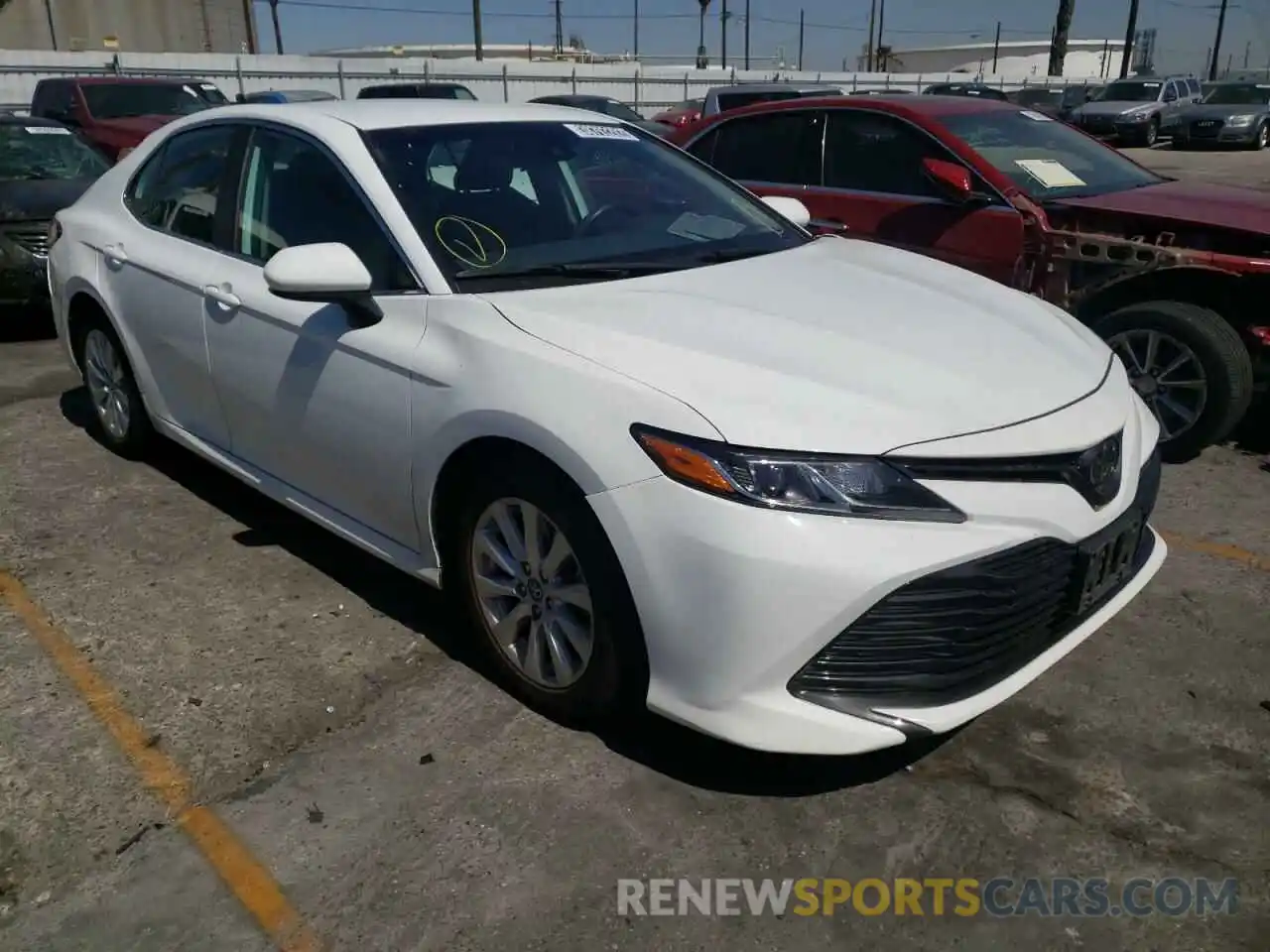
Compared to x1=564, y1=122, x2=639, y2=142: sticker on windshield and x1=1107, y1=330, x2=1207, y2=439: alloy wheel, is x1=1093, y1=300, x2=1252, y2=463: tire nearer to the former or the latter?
x1=1107, y1=330, x2=1207, y2=439: alloy wheel

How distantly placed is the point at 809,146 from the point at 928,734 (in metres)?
4.48

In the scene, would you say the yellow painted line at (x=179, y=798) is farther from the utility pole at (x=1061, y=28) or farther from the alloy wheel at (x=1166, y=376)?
the utility pole at (x=1061, y=28)

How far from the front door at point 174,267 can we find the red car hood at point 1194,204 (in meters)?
3.83

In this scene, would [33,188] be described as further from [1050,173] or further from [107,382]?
[1050,173]

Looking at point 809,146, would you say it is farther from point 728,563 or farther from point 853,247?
point 728,563

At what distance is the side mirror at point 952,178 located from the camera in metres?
5.30

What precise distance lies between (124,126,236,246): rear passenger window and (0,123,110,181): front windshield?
4.69 m

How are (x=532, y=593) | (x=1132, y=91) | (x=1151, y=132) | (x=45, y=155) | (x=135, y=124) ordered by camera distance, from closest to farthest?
(x=532, y=593) < (x=45, y=155) < (x=135, y=124) < (x=1151, y=132) < (x=1132, y=91)

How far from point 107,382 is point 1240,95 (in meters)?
31.2

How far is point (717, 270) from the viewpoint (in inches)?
129

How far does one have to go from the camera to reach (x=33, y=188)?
7.84 metres

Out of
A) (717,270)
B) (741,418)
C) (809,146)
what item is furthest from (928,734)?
(809,146)

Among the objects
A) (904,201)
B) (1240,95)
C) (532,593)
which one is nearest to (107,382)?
(532,593)

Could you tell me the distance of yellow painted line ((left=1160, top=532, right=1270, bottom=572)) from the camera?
3.96 meters
